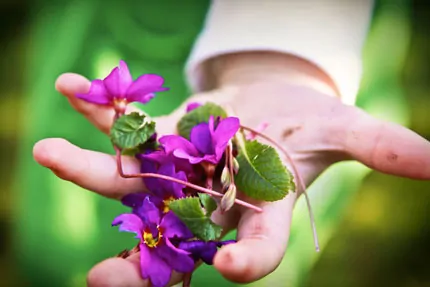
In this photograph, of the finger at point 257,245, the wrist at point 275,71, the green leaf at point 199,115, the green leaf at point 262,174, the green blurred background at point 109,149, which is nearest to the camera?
the finger at point 257,245

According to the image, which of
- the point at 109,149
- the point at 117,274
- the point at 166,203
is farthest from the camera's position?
the point at 109,149

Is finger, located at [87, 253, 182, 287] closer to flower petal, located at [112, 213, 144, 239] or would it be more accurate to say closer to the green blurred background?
flower petal, located at [112, 213, 144, 239]

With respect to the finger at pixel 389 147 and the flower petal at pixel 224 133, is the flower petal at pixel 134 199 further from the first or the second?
the finger at pixel 389 147

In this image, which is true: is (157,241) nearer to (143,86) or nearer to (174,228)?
(174,228)

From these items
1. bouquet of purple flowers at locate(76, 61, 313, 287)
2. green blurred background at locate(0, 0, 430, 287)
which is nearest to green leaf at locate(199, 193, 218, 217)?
bouquet of purple flowers at locate(76, 61, 313, 287)

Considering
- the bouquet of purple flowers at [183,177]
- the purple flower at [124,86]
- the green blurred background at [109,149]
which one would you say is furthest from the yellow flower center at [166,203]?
the green blurred background at [109,149]

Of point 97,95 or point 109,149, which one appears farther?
point 109,149

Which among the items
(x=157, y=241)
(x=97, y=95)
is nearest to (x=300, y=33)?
(x=97, y=95)
